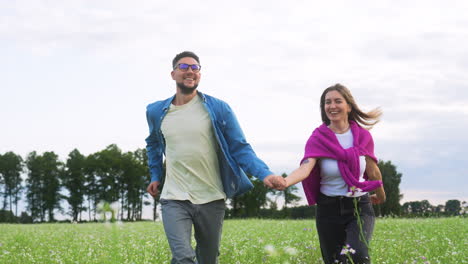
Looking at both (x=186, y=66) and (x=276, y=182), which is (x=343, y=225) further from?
(x=186, y=66)

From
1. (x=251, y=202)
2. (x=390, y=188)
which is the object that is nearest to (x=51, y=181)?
(x=251, y=202)

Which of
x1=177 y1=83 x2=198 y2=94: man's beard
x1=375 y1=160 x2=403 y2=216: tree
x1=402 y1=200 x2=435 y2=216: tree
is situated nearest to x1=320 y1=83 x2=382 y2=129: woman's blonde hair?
x1=177 y1=83 x2=198 y2=94: man's beard

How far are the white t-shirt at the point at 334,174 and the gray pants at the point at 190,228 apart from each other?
3.92ft

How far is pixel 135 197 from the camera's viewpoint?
66.5 metres

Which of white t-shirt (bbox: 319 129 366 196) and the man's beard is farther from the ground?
the man's beard

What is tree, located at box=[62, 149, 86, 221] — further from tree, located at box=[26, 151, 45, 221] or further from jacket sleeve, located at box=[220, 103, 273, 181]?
jacket sleeve, located at box=[220, 103, 273, 181]

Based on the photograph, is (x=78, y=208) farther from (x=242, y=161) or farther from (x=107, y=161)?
(x=242, y=161)

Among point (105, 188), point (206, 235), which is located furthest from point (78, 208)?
point (206, 235)

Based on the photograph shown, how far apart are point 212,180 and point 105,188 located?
64.0 m

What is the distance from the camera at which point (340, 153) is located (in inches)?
220

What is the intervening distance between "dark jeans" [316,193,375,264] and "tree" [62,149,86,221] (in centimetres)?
6324

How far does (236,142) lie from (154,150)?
123 cm

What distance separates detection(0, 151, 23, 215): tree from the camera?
69500mm

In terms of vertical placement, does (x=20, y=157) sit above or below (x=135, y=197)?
above
